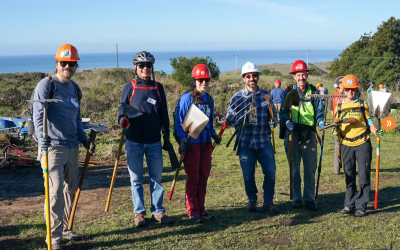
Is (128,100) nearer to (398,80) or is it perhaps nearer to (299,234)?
(299,234)

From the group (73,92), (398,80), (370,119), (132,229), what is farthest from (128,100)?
(398,80)

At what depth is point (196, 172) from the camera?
5.77 m

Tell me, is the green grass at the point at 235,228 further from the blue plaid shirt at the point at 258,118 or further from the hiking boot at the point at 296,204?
the blue plaid shirt at the point at 258,118

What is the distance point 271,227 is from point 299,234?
405mm

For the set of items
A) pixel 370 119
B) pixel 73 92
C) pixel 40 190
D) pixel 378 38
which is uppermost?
pixel 378 38

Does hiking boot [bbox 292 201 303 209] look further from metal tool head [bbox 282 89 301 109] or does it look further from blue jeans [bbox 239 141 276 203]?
metal tool head [bbox 282 89 301 109]

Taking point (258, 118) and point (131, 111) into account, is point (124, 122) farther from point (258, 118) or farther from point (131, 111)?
point (258, 118)

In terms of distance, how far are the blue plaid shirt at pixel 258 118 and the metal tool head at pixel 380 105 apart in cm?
155

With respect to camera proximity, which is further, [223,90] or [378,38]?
[378,38]

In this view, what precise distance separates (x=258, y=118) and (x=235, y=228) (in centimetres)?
161

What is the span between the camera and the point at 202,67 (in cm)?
562

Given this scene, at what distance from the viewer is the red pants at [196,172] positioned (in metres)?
5.71

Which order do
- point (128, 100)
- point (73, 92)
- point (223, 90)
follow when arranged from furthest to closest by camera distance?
A: point (223, 90)
point (128, 100)
point (73, 92)

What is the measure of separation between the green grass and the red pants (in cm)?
27
